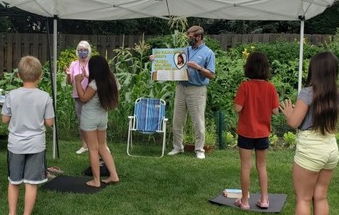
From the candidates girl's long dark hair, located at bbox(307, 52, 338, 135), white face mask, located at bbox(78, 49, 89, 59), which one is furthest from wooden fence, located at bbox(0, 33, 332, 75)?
girl's long dark hair, located at bbox(307, 52, 338, 135)

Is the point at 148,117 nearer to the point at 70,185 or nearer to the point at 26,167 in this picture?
the point at 70,185

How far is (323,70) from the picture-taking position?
4.23 metres

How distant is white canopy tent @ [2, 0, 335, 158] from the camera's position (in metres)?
7.22

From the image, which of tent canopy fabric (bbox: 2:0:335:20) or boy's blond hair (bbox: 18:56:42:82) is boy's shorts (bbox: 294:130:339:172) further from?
tent canopy fabric (bbox: 2:0:335:20)

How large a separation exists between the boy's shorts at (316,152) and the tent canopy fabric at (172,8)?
308 centimetres

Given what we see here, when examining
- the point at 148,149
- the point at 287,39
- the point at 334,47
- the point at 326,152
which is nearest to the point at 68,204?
the point at 326,152

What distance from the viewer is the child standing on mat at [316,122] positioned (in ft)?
13.7

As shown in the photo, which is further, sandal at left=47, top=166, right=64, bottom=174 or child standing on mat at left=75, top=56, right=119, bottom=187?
sandal at left=47, top=166, right=64, bottom=174

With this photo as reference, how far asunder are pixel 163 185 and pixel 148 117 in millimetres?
2230

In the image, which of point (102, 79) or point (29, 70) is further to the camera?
point (102, 79)

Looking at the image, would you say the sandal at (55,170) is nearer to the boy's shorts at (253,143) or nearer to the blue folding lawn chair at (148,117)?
the blue folding lawn chair at (148,117)

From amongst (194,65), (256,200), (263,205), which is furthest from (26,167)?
(194,65)

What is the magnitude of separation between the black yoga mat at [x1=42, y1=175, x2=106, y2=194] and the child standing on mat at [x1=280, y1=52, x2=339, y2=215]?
2.61 m

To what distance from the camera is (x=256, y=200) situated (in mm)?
5824
